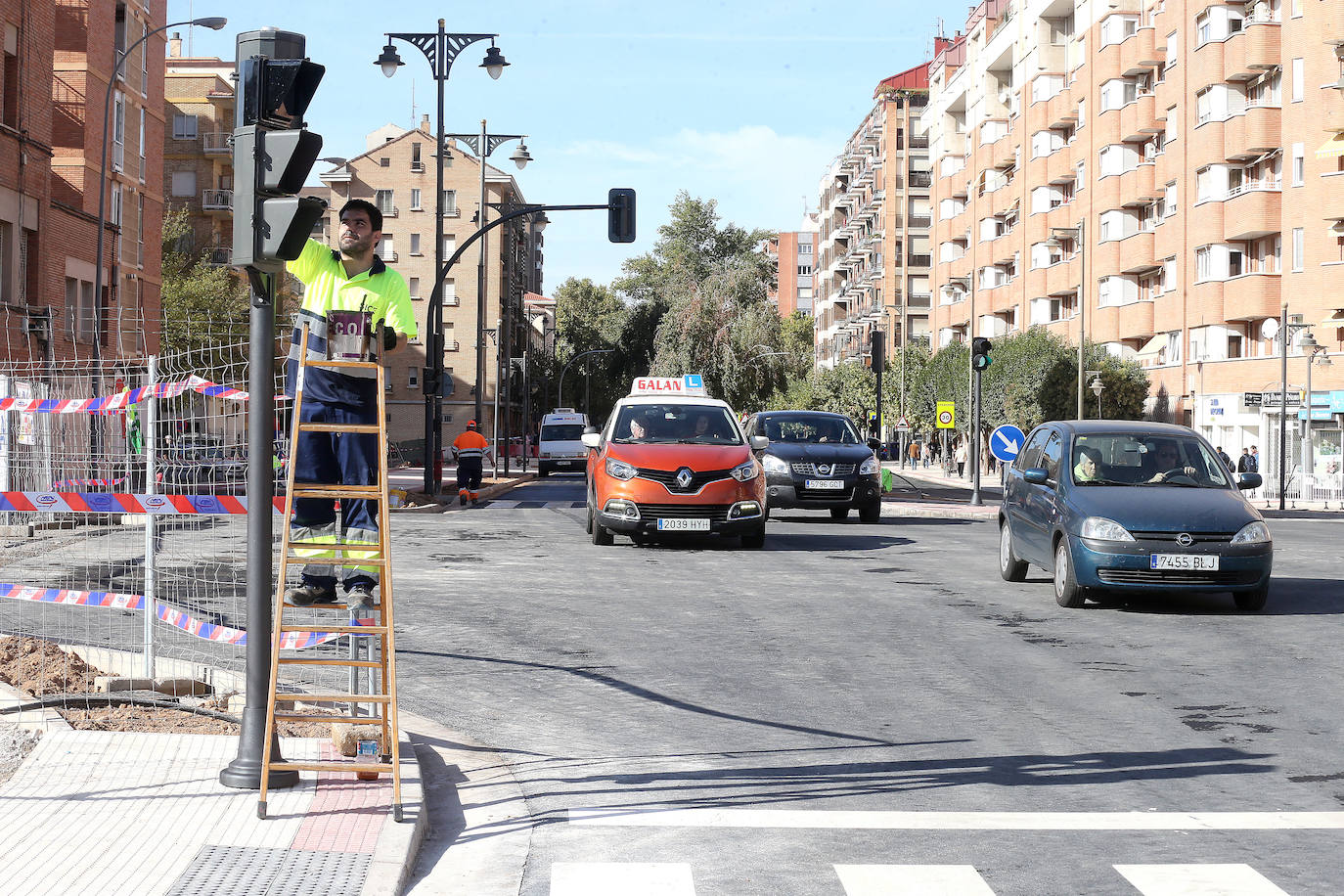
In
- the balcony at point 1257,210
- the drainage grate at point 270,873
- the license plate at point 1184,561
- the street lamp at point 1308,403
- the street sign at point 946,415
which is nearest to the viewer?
the drainage grate at point 270,873

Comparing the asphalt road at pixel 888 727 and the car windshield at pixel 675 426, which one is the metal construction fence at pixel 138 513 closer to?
the asphalt road at pixel 888 727

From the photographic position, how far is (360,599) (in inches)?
255

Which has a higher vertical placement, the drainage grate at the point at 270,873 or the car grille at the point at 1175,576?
the car grille at the point at 1175,576

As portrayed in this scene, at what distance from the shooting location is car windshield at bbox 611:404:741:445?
19641 millimetres

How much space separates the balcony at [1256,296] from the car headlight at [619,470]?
125 ft

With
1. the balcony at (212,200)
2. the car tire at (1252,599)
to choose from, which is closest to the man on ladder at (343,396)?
the car tire at (1252,599)

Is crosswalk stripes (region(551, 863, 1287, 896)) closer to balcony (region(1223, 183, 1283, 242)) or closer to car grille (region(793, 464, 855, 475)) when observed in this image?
car grille (region(793, 464, 855, 475))

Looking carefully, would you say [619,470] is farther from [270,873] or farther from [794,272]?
[794,272]

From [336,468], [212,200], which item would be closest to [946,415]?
[336,468]

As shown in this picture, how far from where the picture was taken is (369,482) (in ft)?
22.9

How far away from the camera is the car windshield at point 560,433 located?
58500 millimetres

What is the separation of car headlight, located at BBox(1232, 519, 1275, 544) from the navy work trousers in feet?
26.6

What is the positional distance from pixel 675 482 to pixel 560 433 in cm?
4071

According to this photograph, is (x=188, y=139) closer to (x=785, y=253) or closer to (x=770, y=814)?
(x=770, y=814)
